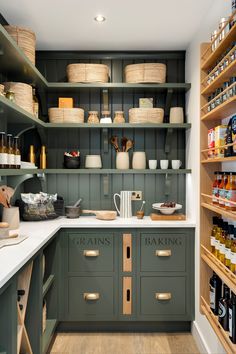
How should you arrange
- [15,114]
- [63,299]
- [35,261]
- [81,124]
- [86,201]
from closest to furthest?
[35,261]
[15,114]
[63,299]
[81,124]
[86,201]

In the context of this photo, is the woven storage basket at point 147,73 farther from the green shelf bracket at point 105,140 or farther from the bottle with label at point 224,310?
the bottle with label at point 224,310

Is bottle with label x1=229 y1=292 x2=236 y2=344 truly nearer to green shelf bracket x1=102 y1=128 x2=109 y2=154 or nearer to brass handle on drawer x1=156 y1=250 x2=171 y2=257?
brass handle on drawer x1=156 y1=250 x2=171 y2=257

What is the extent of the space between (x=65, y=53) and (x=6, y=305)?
247cm

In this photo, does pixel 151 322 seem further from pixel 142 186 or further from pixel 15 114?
pixel 15 114

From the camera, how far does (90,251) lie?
2926 millimetres

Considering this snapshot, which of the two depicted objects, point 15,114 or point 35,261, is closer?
point 35,261

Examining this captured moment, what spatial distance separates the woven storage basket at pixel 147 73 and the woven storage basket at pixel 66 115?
0.58m

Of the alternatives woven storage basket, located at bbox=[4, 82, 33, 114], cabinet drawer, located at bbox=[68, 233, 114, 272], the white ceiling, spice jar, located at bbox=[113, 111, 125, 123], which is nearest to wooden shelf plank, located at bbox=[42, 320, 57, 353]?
cabinet drawer, located at bbox=[68, 233, 114, 272]

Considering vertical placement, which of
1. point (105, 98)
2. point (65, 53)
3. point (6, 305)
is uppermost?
point (65, 53)

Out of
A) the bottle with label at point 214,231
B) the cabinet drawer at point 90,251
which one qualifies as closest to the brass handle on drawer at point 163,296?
the cabinet drawer at point 90,251

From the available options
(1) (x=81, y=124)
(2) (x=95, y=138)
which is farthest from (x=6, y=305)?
(2) (x=95, y=138)

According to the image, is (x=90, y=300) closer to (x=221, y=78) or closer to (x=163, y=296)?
(x=163, y=296)

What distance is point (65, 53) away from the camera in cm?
331

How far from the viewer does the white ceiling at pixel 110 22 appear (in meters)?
2.45
